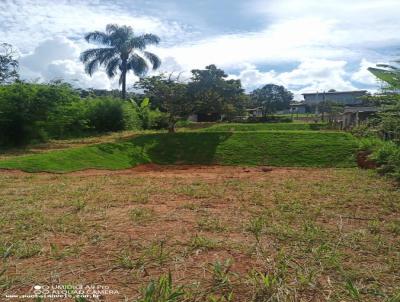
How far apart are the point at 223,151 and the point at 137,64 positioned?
46.7 ft

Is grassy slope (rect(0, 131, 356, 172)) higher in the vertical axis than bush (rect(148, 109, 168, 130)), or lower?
lower

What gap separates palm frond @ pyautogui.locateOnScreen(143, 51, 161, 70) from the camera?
2600 cm

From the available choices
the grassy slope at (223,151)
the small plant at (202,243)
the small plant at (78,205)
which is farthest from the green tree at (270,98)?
the small plant at (202,243)

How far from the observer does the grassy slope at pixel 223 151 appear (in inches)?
465

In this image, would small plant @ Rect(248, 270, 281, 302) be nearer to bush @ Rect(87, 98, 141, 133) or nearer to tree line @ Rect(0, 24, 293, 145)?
tree line @ Rect(0, 24, 293, 145)

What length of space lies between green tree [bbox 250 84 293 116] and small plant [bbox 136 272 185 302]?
38124 mm

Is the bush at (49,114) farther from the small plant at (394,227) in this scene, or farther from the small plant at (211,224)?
the small plant at (394,227)

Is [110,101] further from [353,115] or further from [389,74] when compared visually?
[389,74]

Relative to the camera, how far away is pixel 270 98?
132 feet

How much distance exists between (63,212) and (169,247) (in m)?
1.96

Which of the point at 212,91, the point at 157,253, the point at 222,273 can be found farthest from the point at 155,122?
the point at 222,273

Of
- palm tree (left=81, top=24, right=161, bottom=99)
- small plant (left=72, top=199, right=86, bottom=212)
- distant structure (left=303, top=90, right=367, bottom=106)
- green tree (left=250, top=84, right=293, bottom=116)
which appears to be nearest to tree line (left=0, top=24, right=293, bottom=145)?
palm tree (left=81, top=24, right=161, bottom=99)

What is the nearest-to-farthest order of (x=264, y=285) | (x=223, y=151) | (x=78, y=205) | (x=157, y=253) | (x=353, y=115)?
(x=264, y=285) → (x=157, y=253) → (x=78, y=205) → (x=223, y=151) → (x=353, y=115)

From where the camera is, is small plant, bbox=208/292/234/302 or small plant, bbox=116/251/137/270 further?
small plant, bbox=116/251/137/270
